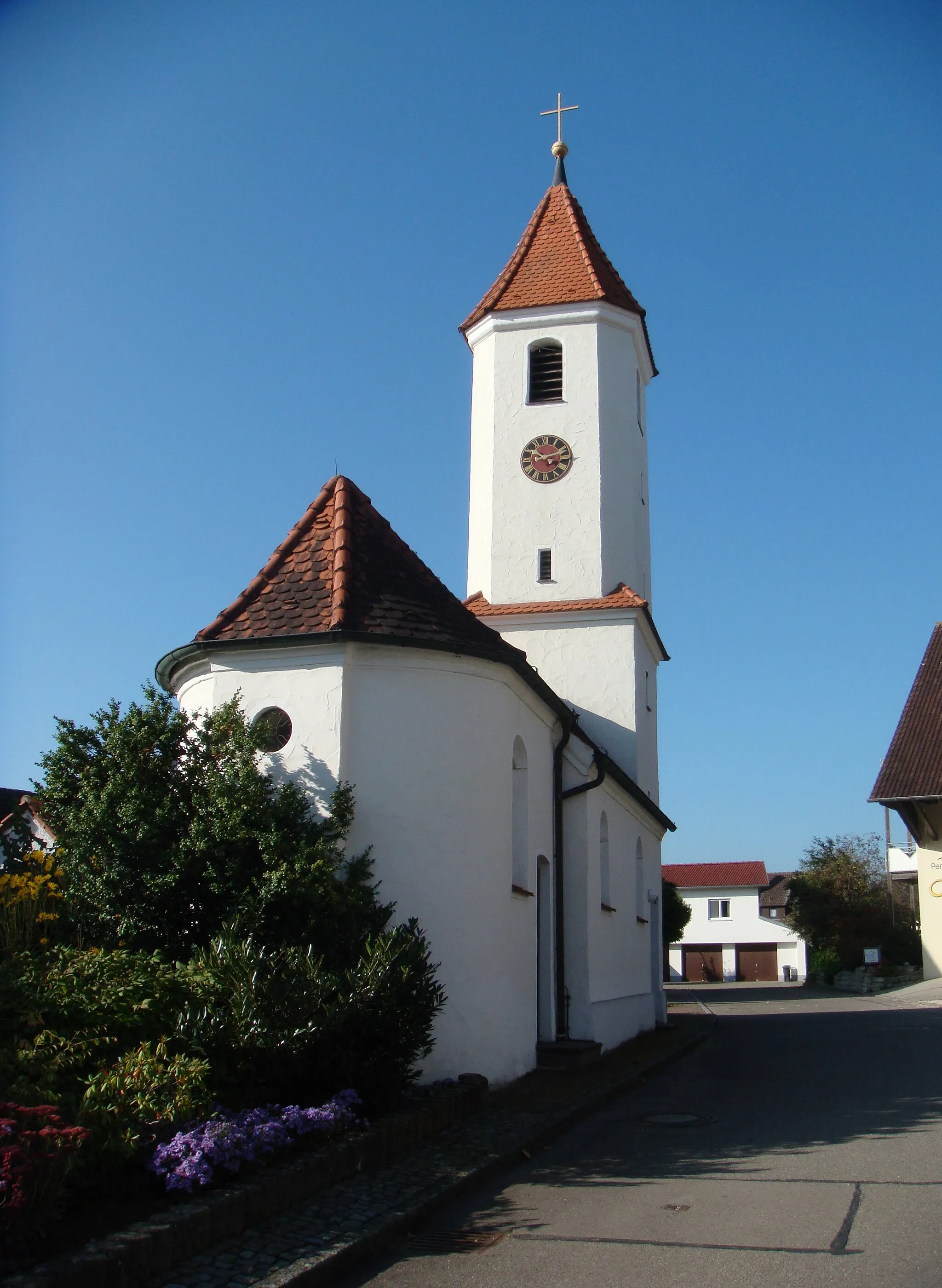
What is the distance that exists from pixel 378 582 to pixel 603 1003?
8.63 m

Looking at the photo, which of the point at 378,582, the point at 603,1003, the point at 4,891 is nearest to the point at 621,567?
the point at 603,1003

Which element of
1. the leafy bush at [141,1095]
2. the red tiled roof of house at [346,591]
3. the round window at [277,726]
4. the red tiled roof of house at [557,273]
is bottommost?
the leafy bush at [141,1095]

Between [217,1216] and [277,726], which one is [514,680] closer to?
[277,726]

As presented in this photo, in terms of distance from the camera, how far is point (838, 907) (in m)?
47.2

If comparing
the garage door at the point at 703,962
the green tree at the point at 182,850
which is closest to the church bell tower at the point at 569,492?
the green tree at the point at 182,850

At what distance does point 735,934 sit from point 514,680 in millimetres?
62902

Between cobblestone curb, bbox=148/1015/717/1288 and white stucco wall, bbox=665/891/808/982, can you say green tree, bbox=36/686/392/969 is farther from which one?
white stucco wall, bbox=665/891/808/982

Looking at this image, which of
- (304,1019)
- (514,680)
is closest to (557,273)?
(514,680)

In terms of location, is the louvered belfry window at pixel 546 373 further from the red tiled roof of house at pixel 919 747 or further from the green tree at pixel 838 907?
the green tree at pixel 838 907

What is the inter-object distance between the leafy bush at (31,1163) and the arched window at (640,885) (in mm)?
17801

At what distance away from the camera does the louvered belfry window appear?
24.4 metres

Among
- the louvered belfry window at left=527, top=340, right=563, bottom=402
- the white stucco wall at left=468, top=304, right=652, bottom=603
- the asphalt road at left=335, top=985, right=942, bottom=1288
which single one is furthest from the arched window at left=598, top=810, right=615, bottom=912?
the louvered belfry window at left=527, top=340, right=563, bottom=402

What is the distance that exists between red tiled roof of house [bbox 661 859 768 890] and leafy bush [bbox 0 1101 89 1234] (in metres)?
69.8

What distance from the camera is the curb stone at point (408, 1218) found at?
21.0 ft
